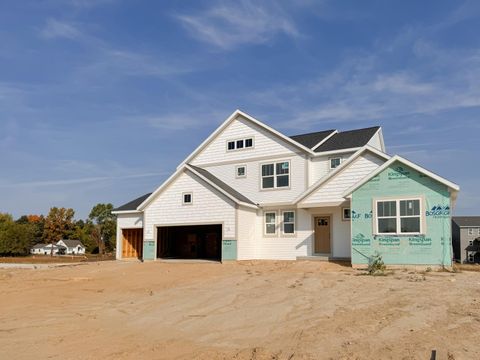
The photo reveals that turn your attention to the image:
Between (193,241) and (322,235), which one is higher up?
(322,235)

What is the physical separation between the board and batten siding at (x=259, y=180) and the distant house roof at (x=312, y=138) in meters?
1.48

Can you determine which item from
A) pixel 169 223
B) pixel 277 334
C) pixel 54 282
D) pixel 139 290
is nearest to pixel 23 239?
pixel 169 223

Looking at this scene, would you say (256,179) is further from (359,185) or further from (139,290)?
(139,290)

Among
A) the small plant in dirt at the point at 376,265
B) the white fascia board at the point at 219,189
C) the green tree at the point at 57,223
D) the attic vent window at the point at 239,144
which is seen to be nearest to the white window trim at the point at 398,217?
the small plant in dirt at the point at 376,265

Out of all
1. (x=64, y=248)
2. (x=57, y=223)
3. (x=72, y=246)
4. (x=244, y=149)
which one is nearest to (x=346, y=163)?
(x=244, y=149)

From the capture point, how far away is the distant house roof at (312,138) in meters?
27.7

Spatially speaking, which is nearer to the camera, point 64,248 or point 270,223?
point 270,223

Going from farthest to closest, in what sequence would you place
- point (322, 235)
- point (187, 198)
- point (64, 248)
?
point (64, 248)
point (187, 198)
point (322, 235)

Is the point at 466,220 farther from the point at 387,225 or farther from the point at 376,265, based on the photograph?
the point at 376,265

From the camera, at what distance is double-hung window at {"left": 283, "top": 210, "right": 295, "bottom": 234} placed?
25562 mm

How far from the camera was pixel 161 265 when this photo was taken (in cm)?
2456

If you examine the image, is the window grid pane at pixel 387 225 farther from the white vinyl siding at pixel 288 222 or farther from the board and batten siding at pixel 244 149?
the board and batten siding at pixel 244 149

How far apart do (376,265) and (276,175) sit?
31.5 feet

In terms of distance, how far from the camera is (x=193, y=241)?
105ft
